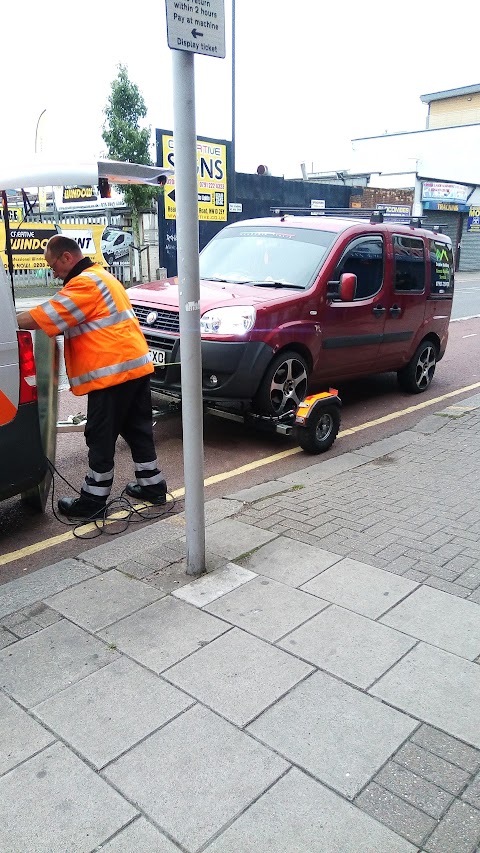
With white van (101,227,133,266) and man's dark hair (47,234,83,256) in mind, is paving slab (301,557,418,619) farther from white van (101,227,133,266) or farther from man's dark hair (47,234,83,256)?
white van (101,227,133,266)

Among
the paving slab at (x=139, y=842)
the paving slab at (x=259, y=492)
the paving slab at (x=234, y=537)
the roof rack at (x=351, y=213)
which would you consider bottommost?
the paving slab at (x=259, y=492)

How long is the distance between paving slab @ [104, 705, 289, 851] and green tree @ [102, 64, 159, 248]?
2265 cm

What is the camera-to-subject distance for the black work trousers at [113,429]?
4465 mm

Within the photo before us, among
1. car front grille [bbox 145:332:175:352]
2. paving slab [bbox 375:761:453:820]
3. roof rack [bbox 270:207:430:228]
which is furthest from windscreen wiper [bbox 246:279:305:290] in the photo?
paving slab [bbox 375:761:453:820]

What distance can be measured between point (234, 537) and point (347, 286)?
130 inches

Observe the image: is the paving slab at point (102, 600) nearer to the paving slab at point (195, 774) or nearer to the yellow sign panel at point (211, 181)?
the paving slab at point (195, 774)

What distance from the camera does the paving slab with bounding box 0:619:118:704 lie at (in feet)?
9.01

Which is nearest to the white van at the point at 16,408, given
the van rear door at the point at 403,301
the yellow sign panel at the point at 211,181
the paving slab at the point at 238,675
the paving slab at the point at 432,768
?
the paving slab at the point at 238,675

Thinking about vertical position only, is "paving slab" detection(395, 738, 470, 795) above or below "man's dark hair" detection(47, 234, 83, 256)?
below

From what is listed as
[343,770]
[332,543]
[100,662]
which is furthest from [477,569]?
[100,662]

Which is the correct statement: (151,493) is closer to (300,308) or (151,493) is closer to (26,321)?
(26,321)

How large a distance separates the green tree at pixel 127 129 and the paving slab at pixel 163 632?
71.5 ft

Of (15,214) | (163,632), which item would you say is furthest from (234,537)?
(15,214)

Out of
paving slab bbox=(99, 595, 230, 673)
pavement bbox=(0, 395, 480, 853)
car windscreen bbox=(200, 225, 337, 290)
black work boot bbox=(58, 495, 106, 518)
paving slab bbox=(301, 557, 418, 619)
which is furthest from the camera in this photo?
car windscreen bbox=(200, 225, 337, 290)
